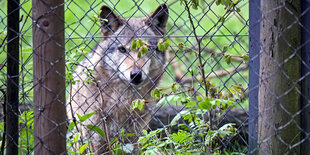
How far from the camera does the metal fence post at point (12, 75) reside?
246 cm

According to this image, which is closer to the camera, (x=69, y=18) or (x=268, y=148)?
(x=268, y=148)

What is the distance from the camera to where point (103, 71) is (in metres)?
4.31

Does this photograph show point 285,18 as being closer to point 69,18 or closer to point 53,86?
point 53,86

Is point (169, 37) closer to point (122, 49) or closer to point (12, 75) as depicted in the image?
point (12, 75)

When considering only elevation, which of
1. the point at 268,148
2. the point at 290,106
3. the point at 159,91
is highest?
the point at 159,91

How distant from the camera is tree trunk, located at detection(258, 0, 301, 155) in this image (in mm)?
→ 2240

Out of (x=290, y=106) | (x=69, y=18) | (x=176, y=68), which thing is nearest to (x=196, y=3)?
(x=290, y=106)

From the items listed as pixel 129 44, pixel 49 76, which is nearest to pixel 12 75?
pixel 49 76

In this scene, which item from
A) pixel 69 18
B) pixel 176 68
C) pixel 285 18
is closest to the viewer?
pixel 285 18

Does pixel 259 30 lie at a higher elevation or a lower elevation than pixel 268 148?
higher

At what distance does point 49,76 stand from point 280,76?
1265 mm

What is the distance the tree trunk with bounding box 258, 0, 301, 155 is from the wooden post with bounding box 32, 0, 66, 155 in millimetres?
1115

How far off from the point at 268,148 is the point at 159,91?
0.72 meters

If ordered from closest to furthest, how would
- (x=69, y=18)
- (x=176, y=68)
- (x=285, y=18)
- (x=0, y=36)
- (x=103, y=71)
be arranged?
(x=285, y=18), (x=0, y=36), (x=103, y=71), (x=176, y=68), (x=69, y=18)
